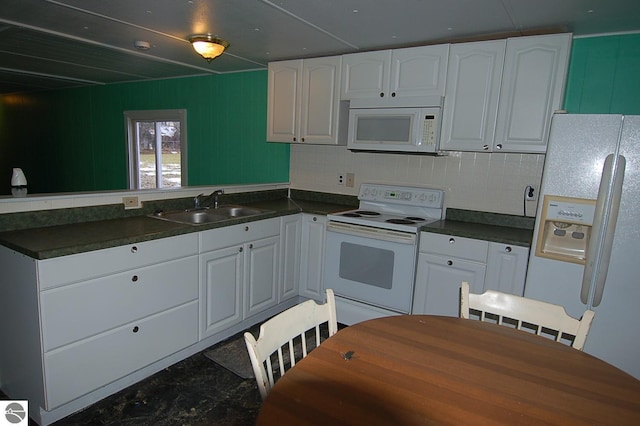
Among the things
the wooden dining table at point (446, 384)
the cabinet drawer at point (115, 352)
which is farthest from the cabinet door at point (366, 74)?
the wooden dining table at point (446, 384)

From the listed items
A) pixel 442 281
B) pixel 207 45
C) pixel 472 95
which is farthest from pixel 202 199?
pixel 472 95

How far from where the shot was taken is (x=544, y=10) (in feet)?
7.10

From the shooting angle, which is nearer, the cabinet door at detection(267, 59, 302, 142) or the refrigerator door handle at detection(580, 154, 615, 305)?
the refrigerator door handle at detection(580, 154, 615, 305)

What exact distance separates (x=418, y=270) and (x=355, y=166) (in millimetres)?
1223

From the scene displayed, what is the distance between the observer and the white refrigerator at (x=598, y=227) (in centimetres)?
200

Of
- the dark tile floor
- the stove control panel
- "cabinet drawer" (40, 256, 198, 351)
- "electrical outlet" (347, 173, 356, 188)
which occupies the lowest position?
the dark tile floor

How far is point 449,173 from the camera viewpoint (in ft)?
10.3

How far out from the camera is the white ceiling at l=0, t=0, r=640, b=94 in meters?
2.20

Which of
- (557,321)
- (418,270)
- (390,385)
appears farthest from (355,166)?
(390,385)

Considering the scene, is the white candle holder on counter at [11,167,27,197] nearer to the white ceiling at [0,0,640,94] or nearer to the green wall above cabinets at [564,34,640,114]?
the white ceiling at [0,0,640,94]

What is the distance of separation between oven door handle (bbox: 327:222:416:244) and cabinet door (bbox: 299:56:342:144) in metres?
0.76

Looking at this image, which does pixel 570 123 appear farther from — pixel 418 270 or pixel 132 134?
pixel 132 134

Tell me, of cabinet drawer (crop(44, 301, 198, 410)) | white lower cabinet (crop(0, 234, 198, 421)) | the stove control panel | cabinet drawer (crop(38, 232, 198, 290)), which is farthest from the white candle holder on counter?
the stove control panel

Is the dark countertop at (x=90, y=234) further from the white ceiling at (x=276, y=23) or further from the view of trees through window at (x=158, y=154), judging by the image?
the view of trees through window at (x=158, y=154)
